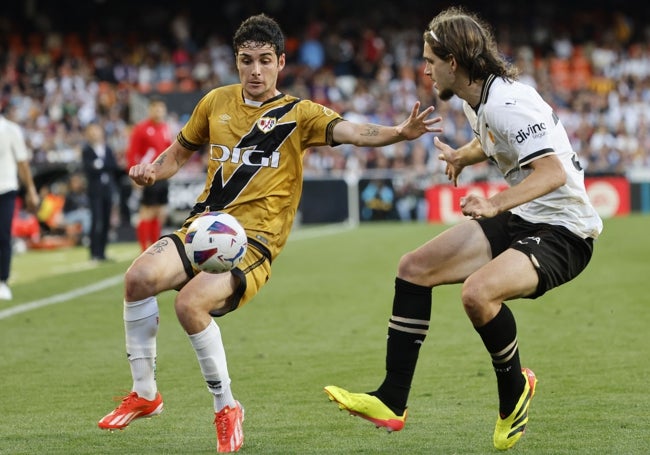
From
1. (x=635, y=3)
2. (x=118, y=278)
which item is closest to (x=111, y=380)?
(x=118, y=278)

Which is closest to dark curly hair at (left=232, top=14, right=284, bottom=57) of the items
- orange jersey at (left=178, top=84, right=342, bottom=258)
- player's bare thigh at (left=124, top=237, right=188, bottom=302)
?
orange jersey at (left=178, top=84, right=342, bottom=258)

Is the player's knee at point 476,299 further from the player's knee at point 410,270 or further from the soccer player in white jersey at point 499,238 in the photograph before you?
the player's knee at point 410,270

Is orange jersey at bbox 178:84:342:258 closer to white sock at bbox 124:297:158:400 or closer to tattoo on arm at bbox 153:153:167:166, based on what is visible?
tattoo on arm at bbox 153:153:167:166

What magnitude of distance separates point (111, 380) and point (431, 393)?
7.34 feet

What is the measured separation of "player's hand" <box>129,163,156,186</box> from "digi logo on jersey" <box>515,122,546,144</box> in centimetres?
208

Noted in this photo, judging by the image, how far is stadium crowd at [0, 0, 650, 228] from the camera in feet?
92.5

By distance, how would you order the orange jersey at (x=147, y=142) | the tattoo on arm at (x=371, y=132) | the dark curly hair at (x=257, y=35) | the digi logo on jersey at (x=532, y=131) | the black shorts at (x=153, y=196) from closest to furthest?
the digi logo on jersey at (x=532, y=131), the tattoo on arm at (x=371, y=132), the dark curly hair at (x=257, y=35), the orange jersey at (x=147, y=142), the black shorts at (x=153, y=196)

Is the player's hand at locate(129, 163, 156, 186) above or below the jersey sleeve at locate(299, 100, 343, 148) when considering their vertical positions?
below

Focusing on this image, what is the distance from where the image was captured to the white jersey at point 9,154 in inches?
500

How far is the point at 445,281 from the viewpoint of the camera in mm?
5816

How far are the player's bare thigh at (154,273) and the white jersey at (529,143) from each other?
67.7 inches

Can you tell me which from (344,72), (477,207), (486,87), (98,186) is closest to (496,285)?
(477,207)

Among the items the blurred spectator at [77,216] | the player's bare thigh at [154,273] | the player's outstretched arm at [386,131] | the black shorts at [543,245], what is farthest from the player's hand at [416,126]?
the blurred spectator at [77,216]

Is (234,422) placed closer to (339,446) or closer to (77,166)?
(339,446)
